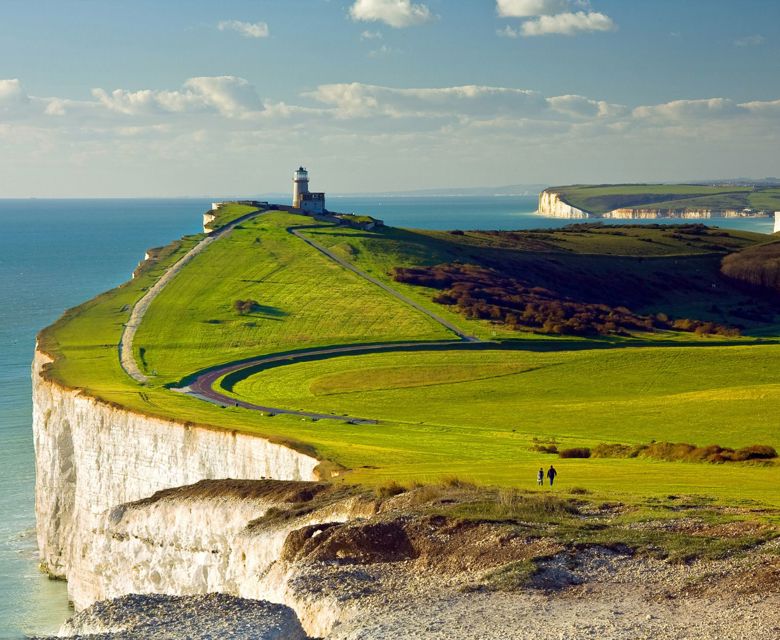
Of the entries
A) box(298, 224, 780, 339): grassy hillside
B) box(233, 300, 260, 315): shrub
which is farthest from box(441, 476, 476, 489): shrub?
box(298, 224, 780, 339): grassy hillside

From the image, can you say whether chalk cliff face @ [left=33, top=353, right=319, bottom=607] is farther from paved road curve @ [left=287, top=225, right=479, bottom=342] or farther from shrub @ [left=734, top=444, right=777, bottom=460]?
paved road curve @ [left=287, top=225, right=479, bottom=342]

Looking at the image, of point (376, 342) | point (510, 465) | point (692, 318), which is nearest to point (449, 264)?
point (692, 318)

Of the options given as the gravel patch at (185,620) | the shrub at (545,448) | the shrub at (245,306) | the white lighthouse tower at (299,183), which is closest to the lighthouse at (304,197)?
the white lighthouse tower at (299,183)

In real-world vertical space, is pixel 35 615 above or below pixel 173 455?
below

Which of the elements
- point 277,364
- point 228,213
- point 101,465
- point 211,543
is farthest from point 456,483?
point 228,213

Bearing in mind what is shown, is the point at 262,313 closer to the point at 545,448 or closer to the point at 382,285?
the point at 382,285

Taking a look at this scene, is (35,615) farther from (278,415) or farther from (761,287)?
(761,287)
